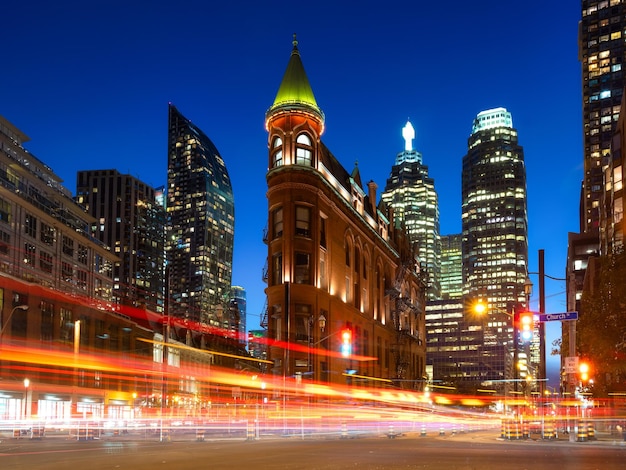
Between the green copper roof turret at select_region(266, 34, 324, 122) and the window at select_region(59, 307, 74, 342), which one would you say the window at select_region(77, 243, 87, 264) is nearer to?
the window at select_region(59, 307, 74, 342)

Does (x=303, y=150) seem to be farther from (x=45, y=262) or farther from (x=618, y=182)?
(x=45, y=262)

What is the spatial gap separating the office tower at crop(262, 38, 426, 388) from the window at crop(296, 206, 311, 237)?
0.09 m

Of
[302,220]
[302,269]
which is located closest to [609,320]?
[302,269]

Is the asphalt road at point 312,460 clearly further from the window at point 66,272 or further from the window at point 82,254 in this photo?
the window at point 82,254

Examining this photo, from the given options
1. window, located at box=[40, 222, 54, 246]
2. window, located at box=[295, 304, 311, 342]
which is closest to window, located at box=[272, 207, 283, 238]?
window, located at box=[295, 304, 311, 342]

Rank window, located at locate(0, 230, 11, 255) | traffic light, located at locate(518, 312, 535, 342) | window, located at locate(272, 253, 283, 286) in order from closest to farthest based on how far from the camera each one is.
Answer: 1. traffic light, located at locate(518, 312, 535, 342)
2. window, located at locate(272, 253, 283, 286)
3. window, located at locate(0, 230, 11, 255)

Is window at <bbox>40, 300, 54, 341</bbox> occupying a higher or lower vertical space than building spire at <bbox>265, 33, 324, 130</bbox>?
lower

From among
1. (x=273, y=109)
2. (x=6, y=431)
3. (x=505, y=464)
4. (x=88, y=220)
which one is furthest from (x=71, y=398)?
(x=505, y=464)

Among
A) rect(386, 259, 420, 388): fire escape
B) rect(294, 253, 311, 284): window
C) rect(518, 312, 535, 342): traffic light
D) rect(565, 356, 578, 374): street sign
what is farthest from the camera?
rect(386, 259, 420, 388): fire escape

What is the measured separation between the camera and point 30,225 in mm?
92812

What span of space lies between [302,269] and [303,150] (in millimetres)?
10892

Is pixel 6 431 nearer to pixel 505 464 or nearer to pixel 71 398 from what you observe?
pixel 71 398

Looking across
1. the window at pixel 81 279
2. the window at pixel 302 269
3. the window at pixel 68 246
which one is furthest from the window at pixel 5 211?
the window at pixel 302 269

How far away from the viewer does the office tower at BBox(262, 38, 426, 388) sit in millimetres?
63375
